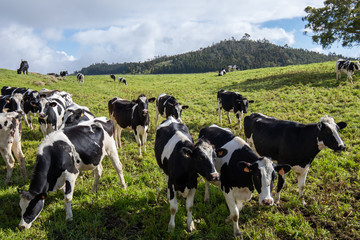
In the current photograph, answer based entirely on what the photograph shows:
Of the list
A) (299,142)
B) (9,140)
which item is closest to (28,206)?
(9,140)

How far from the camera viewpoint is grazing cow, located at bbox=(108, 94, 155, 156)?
964cm

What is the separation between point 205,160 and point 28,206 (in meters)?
3.84

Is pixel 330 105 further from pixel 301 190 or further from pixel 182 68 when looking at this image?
pixel 182 68

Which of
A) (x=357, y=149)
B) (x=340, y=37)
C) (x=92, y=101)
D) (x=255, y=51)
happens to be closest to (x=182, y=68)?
(x=255, y=51)

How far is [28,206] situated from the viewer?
191 inches

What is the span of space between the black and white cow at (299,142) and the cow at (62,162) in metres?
4.82

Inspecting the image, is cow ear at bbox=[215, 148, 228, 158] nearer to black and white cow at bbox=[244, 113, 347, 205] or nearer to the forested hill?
black and white cow at bbox=[244, 113, 347, 205]

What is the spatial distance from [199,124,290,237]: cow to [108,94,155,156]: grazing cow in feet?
15.2

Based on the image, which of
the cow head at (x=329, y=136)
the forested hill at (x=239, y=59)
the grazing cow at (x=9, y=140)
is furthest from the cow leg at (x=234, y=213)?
the forested hill at (x=239, y=59)

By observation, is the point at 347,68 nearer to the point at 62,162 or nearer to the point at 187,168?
the point at 187,168

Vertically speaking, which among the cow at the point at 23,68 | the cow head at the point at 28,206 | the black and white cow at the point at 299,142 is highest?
the cow at the point at 23,68

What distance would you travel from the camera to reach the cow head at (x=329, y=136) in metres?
5.57

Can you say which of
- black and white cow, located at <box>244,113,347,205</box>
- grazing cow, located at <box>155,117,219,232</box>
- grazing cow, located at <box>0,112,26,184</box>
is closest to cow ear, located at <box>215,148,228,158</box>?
grazing cow, located at <box>155,117,219,232</box>

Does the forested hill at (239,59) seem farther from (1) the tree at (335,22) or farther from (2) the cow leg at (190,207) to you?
(2) the cow leg at (190,207)
